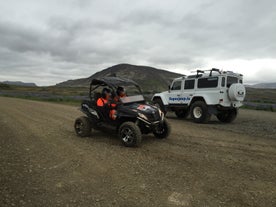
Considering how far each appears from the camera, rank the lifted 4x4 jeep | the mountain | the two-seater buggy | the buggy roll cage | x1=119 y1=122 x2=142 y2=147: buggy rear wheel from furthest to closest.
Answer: the mountain
the lifted 4x4 jeep
the buggy roll cage
the two-seater buggy
x1=119 y1=122 x2=142 y2=147: buggy rear wheel

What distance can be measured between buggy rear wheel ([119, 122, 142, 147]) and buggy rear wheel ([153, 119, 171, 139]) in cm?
128

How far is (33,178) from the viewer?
4156 millimetres

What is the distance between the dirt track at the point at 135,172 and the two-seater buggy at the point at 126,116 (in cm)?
38

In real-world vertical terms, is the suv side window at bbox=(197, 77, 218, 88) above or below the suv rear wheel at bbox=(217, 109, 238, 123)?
above

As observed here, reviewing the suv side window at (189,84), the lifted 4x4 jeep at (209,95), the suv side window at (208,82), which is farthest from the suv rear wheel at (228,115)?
the suv side window at (189,84)

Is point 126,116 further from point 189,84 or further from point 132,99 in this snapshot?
point 189,84

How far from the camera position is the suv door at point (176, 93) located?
42.7ft

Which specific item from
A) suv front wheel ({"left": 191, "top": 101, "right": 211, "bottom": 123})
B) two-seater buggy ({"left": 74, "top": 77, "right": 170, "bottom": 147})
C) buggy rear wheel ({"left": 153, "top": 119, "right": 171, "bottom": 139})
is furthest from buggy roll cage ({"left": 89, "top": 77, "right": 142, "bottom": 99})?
suv front wheel ({"left": 191, "top": 101, "right": 211, "bottom": 123})

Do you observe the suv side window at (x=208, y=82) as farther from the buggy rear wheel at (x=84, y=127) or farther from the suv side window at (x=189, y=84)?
the buggy rear wheel at (x=84, y=127)

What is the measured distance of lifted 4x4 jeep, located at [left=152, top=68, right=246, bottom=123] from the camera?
11.1 metres

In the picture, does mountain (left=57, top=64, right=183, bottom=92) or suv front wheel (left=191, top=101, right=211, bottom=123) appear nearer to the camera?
suv front wheel (left=191, top=101, right=211, bottom=123)

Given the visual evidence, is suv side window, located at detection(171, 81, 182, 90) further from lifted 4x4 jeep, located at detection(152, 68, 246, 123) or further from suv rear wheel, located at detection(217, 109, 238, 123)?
suv rear wheel, located at detection(217, 109, 238, 123)

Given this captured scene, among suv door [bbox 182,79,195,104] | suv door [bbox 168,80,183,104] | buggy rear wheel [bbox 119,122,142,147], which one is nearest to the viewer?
buggy rear wheel [bbox 119,122,142,147]

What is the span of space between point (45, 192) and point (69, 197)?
45cm
